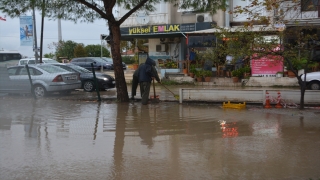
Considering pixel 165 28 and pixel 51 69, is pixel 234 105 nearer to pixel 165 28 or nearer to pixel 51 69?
pixel 51 69

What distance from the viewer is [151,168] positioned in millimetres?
6469

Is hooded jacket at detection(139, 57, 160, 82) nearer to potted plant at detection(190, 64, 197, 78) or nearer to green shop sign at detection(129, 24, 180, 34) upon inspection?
potted plant at detection(190, 64, 197, 78)

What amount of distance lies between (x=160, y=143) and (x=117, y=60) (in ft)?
21.9

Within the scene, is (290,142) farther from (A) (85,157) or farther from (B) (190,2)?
(B) (190,2)

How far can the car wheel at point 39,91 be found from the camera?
16.3 m

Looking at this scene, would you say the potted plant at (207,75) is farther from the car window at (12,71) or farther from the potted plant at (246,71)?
the car window at (12,71)

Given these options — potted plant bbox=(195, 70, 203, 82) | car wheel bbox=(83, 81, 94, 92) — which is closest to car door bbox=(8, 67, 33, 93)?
car wheel bbox=(83, 81, 94, 92)

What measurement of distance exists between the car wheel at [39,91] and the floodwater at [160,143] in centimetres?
346

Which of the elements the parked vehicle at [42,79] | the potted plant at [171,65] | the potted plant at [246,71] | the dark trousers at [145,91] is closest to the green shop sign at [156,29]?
the potted plant at [171,65]

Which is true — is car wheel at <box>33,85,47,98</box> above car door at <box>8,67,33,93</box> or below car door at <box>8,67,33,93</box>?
below

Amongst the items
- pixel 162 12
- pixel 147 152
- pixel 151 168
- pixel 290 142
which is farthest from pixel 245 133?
pixel 162 12

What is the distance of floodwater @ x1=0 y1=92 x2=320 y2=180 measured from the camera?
631 centimetres

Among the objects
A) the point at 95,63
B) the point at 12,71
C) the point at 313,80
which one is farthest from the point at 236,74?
the point at 95,63

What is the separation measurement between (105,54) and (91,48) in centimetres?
209
